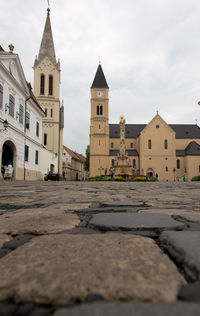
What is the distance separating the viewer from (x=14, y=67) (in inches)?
658

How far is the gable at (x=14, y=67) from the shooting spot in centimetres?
1533

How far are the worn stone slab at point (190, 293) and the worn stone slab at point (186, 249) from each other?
2.2 inches

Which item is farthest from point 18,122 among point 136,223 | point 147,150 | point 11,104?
point 147,150

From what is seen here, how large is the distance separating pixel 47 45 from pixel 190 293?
40.2 meters

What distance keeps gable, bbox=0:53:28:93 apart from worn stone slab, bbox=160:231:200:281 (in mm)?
16410

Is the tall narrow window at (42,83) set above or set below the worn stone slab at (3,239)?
above

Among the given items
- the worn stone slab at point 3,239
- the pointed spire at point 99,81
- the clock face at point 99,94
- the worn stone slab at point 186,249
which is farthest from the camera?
the pointed spire at point 99,81

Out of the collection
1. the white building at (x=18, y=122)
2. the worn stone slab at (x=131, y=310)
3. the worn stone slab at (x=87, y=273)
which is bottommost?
the worn stone slab at (x=131, y=310)

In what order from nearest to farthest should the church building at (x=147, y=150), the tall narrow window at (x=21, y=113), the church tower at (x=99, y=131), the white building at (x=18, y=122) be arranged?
1. the white building at (x=18, y=122)
2. the tall narrow window at (x=21, y=113)
3. the church building at (x=147, y=150)
4. the church tower at (x=99, y=131)

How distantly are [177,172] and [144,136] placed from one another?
32.9 feet

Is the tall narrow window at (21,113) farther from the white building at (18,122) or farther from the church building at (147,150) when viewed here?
the church building at (147,150)

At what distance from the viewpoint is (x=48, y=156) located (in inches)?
1044

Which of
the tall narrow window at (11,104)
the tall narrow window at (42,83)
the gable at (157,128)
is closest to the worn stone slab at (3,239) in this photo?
the tall narrow window at (11,104)

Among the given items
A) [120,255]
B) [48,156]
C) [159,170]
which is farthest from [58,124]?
[120,255]
